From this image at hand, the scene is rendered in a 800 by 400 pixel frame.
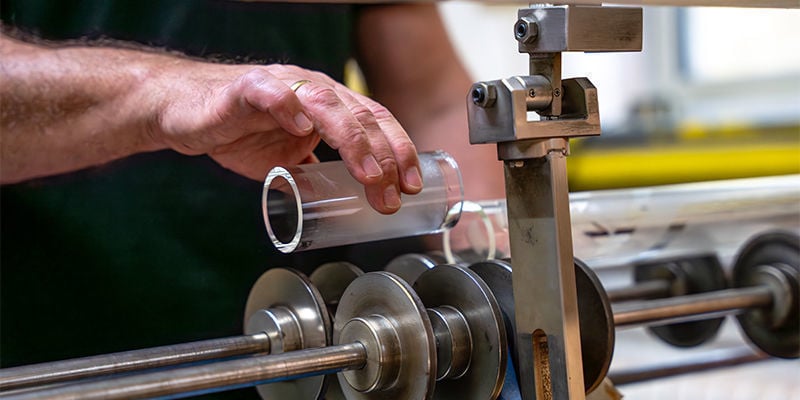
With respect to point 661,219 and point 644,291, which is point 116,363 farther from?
point 644,291

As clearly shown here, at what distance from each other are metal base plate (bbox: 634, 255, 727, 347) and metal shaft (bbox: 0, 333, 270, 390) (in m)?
0.60

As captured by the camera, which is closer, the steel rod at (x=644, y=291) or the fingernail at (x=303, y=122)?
the fingernail at (x=303, y=122)

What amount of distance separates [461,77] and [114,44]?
0.58 m

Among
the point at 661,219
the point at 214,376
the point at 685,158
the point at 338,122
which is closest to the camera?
the point at 214,376

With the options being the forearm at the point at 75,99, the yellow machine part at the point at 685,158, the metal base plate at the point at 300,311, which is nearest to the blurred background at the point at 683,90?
the yellow machine part at the point at 685,158

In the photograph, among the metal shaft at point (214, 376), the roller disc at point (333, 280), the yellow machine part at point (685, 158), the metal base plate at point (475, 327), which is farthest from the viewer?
the yellow machine part at point (685, 158)

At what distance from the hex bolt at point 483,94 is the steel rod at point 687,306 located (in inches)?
10.9

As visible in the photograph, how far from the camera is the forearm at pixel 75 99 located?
2.48ft

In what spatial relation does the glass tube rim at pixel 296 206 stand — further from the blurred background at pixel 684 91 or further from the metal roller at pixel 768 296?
the blurred background at pixel 684 91

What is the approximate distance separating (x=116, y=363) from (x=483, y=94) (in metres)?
0.27

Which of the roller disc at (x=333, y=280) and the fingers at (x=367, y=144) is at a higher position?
the fingers at (x=367, y=144)

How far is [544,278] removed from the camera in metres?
0.53

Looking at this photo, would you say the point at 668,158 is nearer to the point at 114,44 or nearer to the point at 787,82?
the point at 787,82

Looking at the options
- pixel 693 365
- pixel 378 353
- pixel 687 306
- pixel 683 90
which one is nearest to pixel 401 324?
pixel 378 353
